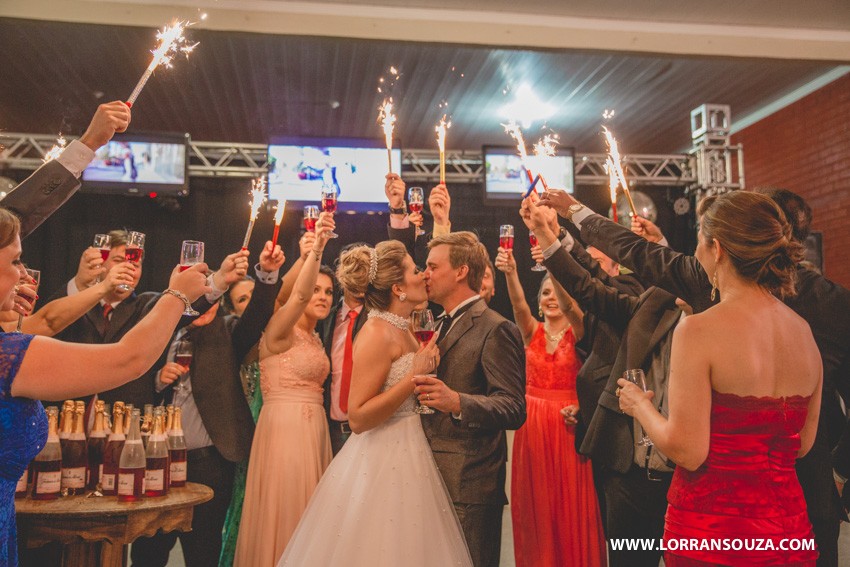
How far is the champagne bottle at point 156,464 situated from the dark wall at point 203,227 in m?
4.06

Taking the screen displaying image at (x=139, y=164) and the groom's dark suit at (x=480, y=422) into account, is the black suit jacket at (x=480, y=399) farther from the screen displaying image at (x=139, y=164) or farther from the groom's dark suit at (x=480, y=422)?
the screen displaying image at (x=139, y=164)

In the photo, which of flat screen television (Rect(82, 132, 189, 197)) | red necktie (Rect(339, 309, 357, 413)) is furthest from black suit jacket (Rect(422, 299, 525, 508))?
flat screen television (Rect(82, 132, 189, 197))

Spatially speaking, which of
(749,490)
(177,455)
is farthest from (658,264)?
(177,455)

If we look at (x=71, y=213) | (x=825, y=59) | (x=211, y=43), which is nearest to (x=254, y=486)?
(x=211, y=43)

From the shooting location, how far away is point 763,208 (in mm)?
1825

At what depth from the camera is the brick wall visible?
6957mm

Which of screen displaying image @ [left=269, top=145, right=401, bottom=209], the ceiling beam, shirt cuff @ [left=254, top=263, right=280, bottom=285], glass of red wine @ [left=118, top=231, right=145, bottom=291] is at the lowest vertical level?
shirt cuff @ [left=254, top=263, right=280, bottom=285]

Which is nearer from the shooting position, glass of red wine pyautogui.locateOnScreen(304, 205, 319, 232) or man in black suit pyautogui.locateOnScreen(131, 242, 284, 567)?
man in black suit pyautogui.locateOnScreen(131, 242, 284, 567)

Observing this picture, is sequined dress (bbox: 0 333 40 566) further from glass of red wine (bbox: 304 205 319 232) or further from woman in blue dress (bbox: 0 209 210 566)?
glass of red wine (bbox: 304 205 319 232)

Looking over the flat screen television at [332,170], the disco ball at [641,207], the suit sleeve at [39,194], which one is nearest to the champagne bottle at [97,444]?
the suit sleeve at [39,194]

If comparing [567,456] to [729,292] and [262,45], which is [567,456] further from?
[262,45]

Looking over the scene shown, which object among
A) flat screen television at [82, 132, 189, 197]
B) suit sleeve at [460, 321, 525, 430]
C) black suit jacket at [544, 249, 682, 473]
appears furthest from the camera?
flat screen television at [82, 132, 189, 197]

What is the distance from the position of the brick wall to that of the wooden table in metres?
6.81

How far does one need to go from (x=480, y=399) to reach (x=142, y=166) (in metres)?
5.17
